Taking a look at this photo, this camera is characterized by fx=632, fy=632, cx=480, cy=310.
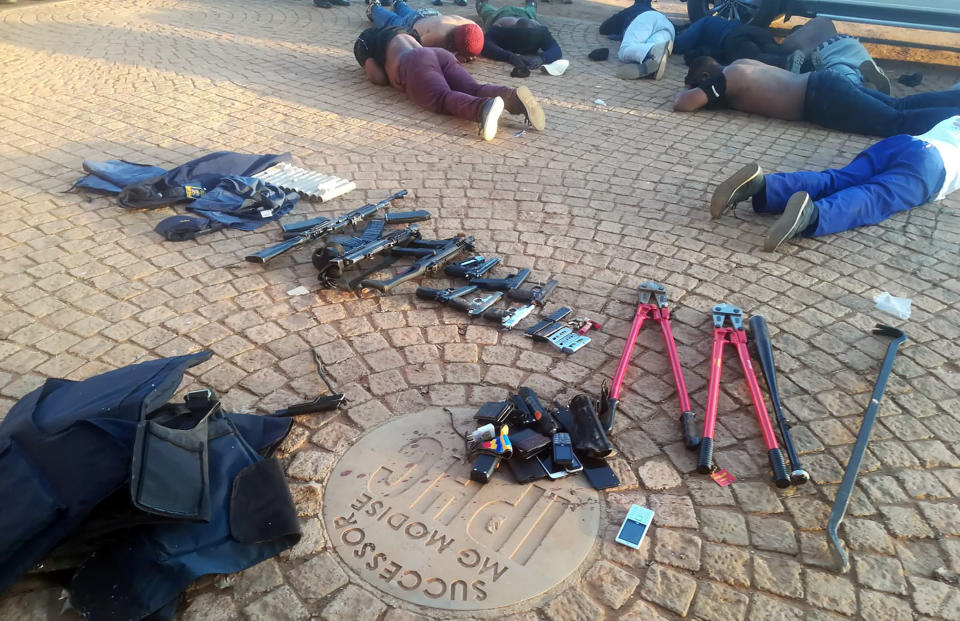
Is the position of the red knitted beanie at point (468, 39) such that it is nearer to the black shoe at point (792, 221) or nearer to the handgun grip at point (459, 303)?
the black shoe at point (792, 221)

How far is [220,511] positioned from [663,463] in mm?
2282

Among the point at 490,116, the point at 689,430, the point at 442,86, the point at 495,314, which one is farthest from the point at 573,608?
the point at 442,86

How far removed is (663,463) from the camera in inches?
136

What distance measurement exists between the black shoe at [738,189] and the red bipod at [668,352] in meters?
1.55

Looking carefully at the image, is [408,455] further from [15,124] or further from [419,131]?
[15,124]

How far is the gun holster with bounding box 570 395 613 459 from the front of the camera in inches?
134

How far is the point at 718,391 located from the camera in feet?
13.0

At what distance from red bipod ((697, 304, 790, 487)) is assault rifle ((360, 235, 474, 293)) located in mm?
2057

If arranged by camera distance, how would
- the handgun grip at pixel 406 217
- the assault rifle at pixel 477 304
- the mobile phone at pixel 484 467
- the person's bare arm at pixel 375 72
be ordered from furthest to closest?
the person's bare arm at pixel 375 72 < the handgun grip at pixel 406 217 < the assault rifle at pixel 477 304 < the mobile phone at pixel 484 467

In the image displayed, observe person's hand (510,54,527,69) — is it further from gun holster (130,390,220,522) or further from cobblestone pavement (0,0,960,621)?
gun holster (130,390,220,522)

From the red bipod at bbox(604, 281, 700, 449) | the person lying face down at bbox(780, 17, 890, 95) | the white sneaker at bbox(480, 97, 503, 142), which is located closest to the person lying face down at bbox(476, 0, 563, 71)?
the white sneaker at bbox(480, 97, 503, 142)

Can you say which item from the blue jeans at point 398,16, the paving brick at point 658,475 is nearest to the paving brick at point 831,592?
the paving brick at point 658,475

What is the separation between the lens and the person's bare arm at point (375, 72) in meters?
9.14

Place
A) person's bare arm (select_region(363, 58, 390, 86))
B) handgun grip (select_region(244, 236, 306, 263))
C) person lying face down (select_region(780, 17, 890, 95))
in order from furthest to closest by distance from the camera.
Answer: person's bare arm (select_region(363, 58, 390, 86)), person lying face down (select_region(780, 17, 890, 95)), handgun grip (select_region(244, 236, 306, 263))
